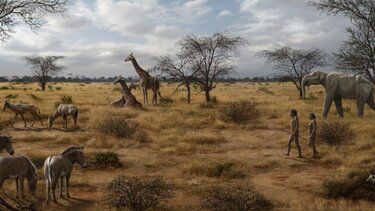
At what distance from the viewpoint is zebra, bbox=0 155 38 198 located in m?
8.38

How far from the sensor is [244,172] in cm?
1123

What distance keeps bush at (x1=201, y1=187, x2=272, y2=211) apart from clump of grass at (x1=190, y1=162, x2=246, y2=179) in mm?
2103

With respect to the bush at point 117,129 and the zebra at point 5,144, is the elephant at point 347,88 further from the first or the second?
the zebra at point 5,144

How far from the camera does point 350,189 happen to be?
30.1 feet

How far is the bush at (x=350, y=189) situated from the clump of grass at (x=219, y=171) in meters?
2.27

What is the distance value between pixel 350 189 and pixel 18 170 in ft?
22.8

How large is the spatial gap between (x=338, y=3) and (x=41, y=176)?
16.7 m

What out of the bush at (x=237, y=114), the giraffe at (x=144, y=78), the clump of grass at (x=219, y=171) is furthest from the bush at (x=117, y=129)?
the giraffe at (x=144, y=78)

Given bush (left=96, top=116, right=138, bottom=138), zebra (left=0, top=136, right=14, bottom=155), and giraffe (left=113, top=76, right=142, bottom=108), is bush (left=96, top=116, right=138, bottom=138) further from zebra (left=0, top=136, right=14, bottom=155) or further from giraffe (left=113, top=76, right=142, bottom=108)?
giraffe (left=113, top=76, right=142, bottom=108)

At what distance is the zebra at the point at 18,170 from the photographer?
8375 millimetres

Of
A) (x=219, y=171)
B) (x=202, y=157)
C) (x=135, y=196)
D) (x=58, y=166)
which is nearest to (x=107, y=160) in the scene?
(x=202, y=157)

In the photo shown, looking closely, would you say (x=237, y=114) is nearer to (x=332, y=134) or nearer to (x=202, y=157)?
(x=332, y=134)

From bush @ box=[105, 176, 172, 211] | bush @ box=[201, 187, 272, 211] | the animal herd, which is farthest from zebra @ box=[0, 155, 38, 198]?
bush @ box=[201, 187, 272, 211]

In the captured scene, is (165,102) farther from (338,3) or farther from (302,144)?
(302,144)
